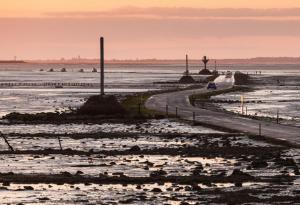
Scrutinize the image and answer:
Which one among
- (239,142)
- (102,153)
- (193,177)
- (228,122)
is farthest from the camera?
(228,122)

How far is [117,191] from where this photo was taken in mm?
31031

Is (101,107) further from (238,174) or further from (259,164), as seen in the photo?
(238,174)

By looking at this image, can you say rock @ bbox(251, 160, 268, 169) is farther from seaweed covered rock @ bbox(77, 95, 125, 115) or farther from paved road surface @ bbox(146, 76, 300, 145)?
seaweed covered rock @ bbox(77, 95, 125, 115)

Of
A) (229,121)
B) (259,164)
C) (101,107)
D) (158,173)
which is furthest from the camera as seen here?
(101,107)

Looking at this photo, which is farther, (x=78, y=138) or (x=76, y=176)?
(x=78, y=138)

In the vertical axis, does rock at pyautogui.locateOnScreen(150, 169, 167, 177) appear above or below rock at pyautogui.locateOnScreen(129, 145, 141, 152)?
above

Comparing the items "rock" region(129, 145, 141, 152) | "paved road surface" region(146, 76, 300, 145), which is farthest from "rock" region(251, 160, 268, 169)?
"rock" region(129, 145, 141, 152)

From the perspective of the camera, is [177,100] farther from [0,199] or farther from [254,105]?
[0,199]

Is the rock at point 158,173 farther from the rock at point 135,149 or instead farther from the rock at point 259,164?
the rock at point 135,149

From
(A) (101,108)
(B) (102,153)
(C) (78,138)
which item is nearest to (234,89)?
(A) (101,108)

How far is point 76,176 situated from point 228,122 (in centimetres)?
2977

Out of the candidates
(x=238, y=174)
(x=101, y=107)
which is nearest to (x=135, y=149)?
(x=238, y=174)

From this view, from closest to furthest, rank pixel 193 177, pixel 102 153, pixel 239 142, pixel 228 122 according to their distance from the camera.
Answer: pixel 193 177 → pixel 102 153 → pixel 239 142 → pixel 228 122

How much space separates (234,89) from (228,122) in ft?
233
